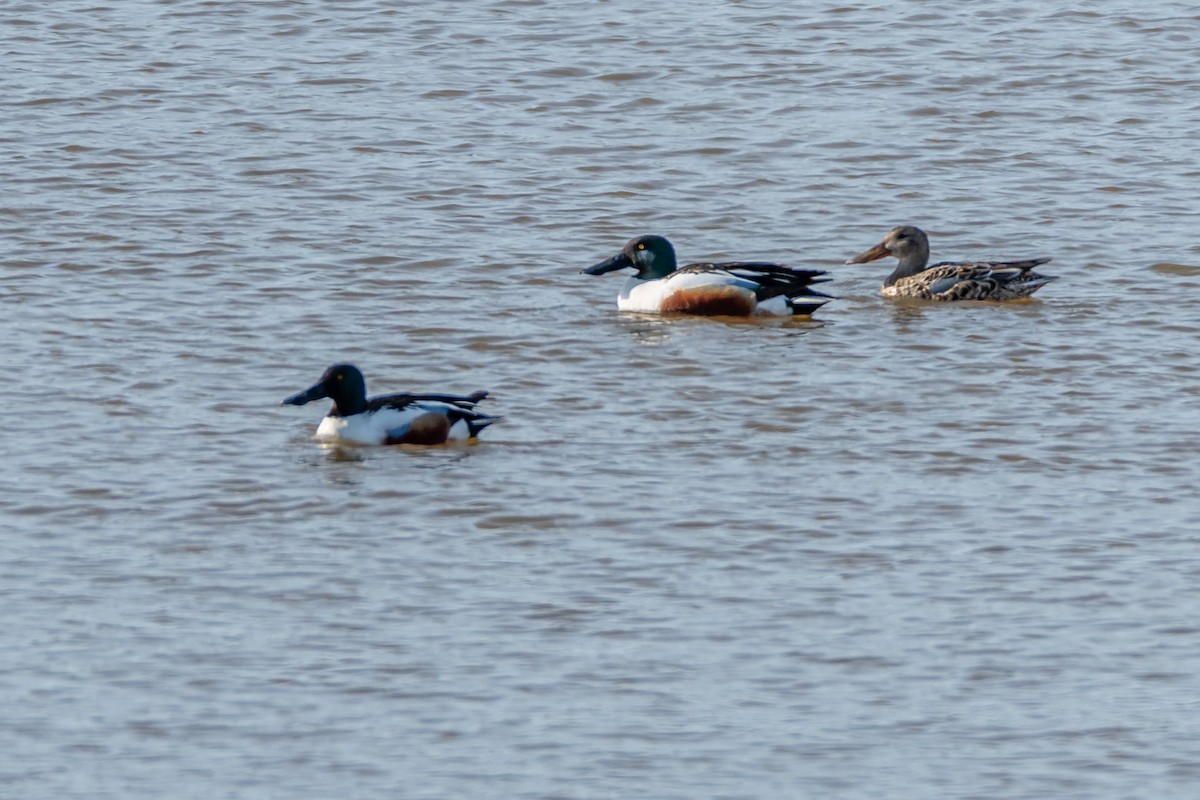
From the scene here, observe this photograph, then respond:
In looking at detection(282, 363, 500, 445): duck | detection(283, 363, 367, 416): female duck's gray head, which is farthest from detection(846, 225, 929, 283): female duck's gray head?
detection(283, 363, 367, 416): female duck's gray head

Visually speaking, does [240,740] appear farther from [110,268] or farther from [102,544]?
[110,268]

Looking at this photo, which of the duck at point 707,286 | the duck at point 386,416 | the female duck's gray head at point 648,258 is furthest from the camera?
Result: the female duck's gray head at point 648,258

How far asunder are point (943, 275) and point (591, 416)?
4.01 metres

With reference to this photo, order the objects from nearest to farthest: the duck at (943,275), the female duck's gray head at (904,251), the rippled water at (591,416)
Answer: the rippled water at (591,416) → the duck at (943,275) → the female duck's gray head at (904,251)

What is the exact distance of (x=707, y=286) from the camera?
16359 millimetres

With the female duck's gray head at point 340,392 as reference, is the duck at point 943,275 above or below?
below

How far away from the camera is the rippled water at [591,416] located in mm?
9016

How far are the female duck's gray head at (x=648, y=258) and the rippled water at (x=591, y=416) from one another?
33cm

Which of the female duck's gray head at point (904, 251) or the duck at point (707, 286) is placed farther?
the female duck's gray head at point (904, 251)

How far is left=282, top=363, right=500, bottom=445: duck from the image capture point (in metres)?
13.0

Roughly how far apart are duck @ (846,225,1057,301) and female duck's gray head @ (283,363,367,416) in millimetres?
4919

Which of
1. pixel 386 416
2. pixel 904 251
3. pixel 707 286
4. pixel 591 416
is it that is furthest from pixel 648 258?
pixel 386 416

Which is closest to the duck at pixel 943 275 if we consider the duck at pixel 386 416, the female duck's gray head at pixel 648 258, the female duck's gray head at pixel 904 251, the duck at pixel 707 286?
the female duck's gray head at pixel 904 251

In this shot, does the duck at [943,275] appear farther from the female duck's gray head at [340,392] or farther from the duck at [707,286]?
the female duck's gray head at [340,392]
